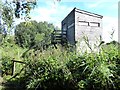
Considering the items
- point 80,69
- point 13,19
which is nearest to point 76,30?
point 13,19

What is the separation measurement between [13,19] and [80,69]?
3.69 metres

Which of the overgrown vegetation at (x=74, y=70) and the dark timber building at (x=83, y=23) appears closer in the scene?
the overgrown vegetation at (x=74, y=70)

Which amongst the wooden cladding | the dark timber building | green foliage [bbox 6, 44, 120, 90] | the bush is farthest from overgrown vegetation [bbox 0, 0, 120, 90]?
the wooden cladding

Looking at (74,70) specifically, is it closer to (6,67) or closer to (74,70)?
(74,70)

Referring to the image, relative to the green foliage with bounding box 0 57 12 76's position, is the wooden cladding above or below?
above

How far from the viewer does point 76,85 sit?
234 inches

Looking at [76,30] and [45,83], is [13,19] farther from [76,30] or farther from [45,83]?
[76,30]

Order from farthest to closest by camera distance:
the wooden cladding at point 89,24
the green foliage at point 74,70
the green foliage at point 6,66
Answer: the wooden cladding at point 89,24 → the green foliage at point 6,66 → the green foliage at point 74,70

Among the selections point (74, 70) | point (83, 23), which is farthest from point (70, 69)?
point (83, 23)

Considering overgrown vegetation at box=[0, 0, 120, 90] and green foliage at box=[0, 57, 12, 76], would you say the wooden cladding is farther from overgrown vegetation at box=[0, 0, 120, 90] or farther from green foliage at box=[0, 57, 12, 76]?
overgrown vegetation at box=[0, 0, 120, 90]

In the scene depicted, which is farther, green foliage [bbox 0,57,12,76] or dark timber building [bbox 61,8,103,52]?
dark timber building [bbox 61,8,103,52]

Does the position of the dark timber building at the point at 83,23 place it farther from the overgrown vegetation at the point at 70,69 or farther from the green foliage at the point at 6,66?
the overgrown vegetation at the point at 70,69

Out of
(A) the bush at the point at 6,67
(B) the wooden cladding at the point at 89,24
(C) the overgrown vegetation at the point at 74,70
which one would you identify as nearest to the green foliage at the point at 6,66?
(A) the bush at the point at 6,67

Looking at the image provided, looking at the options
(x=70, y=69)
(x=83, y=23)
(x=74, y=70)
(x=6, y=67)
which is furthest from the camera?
(x=83, y=23)
